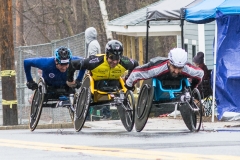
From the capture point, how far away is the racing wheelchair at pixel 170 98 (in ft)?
46.5

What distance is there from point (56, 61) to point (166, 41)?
32802 millimetres

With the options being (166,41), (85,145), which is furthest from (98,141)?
(166,41)

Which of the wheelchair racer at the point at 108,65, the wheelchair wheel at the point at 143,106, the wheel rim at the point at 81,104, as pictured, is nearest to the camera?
the wheelchair wheel at the point at 143,106

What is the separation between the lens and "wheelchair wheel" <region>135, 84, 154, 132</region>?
567 inches

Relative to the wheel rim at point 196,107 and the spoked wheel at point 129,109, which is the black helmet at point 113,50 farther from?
the wheel rim at point 196,107

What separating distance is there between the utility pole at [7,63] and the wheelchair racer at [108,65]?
5.90 m

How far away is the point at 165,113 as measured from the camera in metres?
22.0

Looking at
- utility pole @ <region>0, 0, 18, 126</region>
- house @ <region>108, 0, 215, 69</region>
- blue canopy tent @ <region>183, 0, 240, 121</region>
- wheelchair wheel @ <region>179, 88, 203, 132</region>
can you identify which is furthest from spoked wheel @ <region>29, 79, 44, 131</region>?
house @ <region>108, 0, 215, 69</region>

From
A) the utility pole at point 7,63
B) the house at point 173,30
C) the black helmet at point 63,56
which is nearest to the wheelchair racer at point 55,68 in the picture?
the black helmet at point 63,56

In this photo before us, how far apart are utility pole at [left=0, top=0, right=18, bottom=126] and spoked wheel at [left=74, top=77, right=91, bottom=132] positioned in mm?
5973

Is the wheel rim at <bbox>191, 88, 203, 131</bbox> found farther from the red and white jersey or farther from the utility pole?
the utility pole

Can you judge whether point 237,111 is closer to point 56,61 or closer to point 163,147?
point 56,61

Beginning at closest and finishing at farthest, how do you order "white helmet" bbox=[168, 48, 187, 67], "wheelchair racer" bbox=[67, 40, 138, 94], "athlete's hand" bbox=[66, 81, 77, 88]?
"white helmet" bbox=[168, 48, 187, 67], "wheelchair racer" bbox=[67, 40, 138, 94], "athlete's hand" bbox=[66, 81, 77, 88]

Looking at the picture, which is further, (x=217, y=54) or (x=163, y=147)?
(x=217, y=54)
